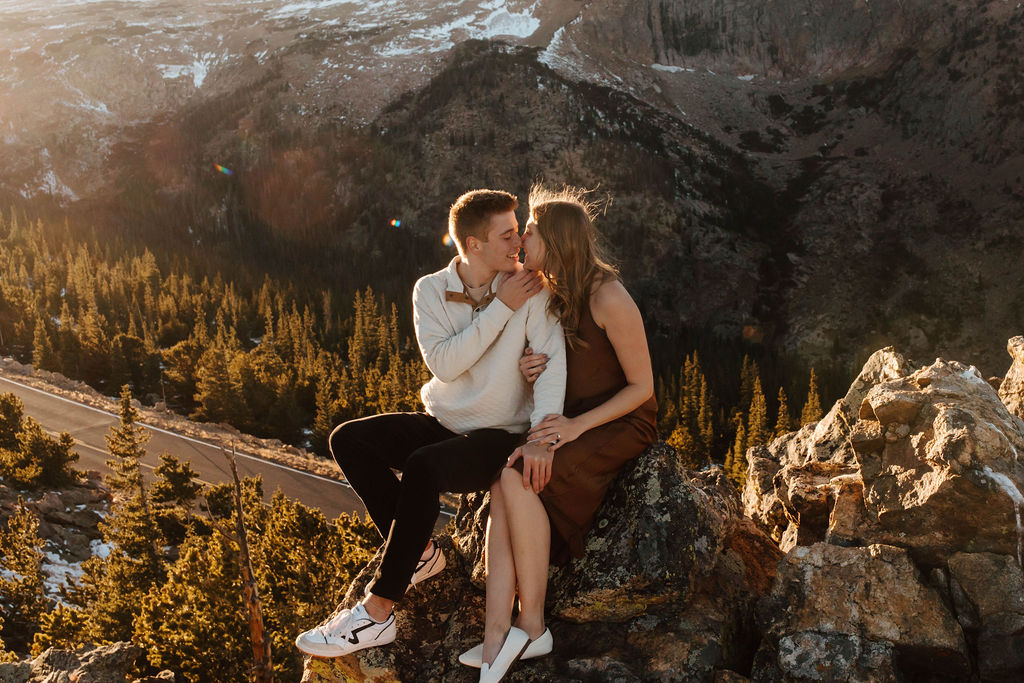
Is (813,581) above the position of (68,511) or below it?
above

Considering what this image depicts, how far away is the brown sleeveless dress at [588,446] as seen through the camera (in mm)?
5180

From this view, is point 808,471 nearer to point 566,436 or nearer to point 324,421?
point 566,436

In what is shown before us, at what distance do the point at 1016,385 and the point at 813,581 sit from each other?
3.66 metres

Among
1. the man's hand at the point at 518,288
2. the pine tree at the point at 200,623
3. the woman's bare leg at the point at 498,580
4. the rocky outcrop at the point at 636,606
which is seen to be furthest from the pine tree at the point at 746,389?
the woman's bare leg at the point at 498,580

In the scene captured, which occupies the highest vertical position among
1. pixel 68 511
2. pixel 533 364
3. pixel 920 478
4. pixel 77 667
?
pixel 533 364

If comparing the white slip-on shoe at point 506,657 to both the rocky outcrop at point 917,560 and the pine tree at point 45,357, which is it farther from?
the pine tree at point 45,357

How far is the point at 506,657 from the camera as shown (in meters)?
4.83

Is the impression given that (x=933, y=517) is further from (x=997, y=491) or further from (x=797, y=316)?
(x=797, y=316)

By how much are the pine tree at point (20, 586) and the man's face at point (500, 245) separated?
76.8ft

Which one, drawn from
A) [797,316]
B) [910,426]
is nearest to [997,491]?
[910,426]

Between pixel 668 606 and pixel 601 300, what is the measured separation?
210cm

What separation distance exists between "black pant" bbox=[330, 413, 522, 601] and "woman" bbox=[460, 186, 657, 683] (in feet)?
0.89

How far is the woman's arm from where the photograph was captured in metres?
5.38

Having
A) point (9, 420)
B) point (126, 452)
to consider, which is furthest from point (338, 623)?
point (9, 420)
